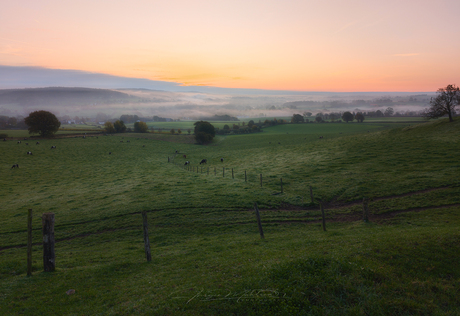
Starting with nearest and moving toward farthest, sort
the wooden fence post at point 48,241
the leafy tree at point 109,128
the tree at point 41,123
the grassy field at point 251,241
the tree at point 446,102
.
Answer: the grassy field at point 251,241, the wooden fence post at point 48,241, the tree at point 446,102, the tree at point 41,123, the leafy tree at point 109,128

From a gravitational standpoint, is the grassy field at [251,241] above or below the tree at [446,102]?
below

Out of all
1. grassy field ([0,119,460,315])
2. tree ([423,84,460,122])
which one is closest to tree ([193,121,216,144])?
grassy field ([0,119,460,315])

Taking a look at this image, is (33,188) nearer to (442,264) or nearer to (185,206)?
(185,206)

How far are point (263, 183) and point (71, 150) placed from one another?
6761 cm

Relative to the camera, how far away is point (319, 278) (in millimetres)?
8273

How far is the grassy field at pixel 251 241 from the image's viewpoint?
7719mm

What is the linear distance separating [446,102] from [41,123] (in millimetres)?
132635

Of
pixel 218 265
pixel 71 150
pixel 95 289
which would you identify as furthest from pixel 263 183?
pixel 71 150

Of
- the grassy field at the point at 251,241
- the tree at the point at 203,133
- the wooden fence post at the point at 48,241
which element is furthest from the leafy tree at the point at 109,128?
the wooden fence post at the point at 48,241

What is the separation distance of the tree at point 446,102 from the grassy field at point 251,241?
2175 cm

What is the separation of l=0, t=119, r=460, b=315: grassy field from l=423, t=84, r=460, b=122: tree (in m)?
21.8

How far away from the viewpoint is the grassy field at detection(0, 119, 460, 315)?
25.3 ft

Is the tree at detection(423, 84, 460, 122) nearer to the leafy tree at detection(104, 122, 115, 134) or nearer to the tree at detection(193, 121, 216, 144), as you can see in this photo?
the tree at detection(193, 121, 216, 144)

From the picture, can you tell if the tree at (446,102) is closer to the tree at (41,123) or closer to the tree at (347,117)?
the tree at (347,117)
